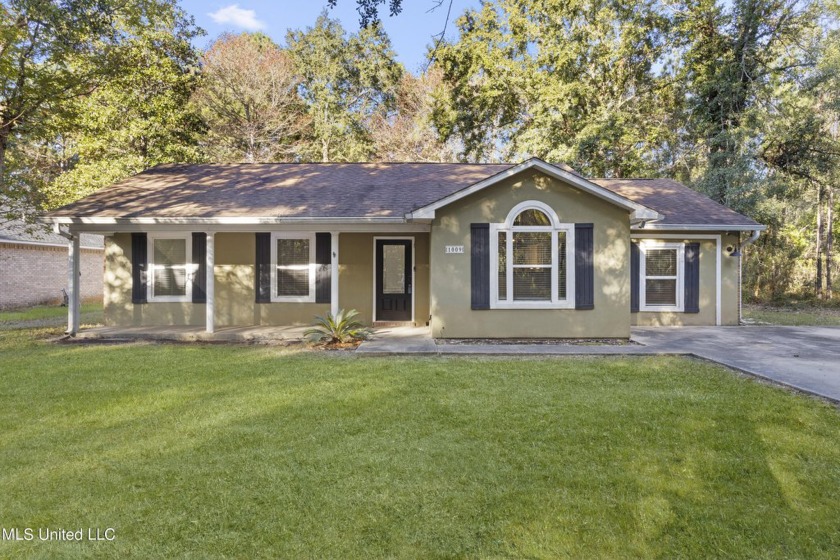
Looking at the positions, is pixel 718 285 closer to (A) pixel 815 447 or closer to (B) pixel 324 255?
(A) pixel 815 447

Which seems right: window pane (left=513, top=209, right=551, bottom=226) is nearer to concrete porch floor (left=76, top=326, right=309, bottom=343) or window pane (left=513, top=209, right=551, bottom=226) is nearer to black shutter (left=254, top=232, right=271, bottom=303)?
concrete porch floor (left=76, top=326, right=309, bottom=343)

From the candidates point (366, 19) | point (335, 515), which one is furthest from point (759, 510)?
point (366, 19)

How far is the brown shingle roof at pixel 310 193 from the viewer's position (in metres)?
10.0

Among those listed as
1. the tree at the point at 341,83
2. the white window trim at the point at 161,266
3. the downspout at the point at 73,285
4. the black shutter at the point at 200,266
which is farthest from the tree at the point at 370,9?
the tree at the point at 341,83

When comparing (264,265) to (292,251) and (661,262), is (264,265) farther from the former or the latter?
(661,262)

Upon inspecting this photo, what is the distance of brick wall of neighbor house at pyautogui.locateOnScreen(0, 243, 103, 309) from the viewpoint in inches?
676

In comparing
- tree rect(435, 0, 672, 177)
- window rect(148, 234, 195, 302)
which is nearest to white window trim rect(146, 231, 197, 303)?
window rect(148, 234, 195, 302)

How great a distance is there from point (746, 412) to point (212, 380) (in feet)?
21.1

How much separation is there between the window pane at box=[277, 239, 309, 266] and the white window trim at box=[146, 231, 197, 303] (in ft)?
6.74

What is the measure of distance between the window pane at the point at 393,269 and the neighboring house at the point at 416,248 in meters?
0.03

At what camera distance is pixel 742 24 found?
706 inches

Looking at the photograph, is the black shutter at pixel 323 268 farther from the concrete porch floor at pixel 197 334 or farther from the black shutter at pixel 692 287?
the black shutter at pixel 692 287

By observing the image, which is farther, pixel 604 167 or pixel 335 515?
pixel 604 167

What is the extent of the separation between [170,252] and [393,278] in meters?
5.36
